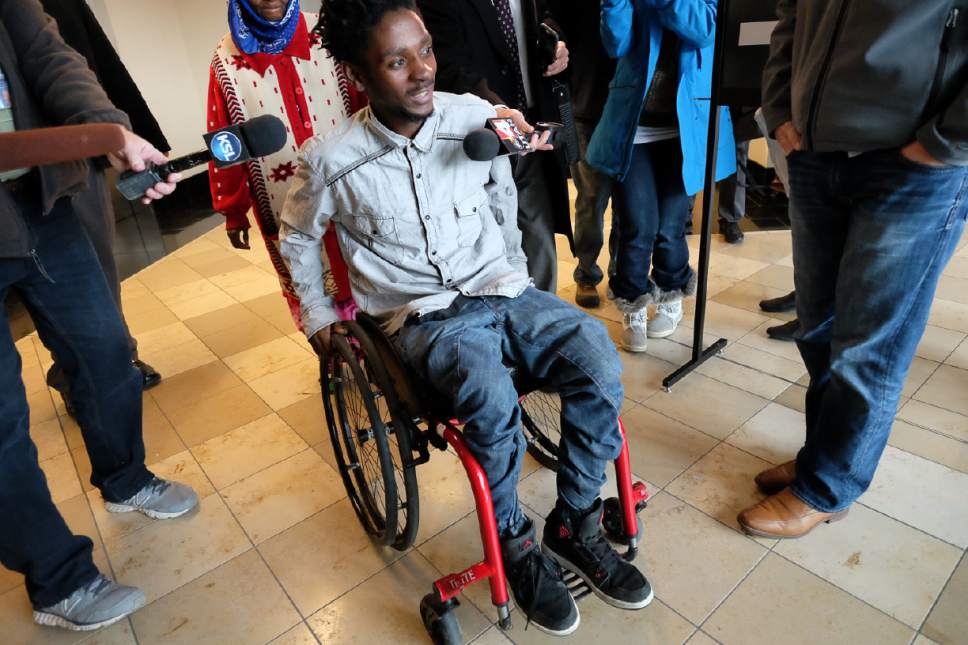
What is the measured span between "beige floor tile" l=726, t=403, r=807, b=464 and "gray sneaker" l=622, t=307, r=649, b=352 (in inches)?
20.9

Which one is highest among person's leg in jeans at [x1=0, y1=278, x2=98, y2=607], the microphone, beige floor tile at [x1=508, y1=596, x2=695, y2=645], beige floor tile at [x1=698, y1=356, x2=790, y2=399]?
the microphone

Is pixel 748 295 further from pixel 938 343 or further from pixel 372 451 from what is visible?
pixel 372 451

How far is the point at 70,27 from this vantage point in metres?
1.99

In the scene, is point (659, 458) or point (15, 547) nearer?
point (15, 547)

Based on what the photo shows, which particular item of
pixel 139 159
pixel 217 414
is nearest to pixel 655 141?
pixel 139 159

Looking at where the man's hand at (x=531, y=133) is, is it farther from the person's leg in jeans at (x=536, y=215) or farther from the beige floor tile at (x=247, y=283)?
the beige floor tile at (x=247, y=283)

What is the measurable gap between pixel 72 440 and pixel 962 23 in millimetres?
2667

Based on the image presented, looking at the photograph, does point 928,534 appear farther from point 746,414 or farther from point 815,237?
point 815,237

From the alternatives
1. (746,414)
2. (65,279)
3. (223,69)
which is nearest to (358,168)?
(223,69)

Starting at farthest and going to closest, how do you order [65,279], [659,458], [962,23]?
[659,458] → [65,279] → [962,23]

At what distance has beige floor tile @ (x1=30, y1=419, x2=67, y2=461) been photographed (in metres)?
2.10

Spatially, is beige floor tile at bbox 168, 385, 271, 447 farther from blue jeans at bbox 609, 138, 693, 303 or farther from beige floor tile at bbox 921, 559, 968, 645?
beige floor tile at bbox 921, 559, 968, 645

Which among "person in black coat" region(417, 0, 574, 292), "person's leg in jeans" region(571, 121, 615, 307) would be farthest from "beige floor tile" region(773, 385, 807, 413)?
"person's leg in jeans" region(571, 121, 615, 307)

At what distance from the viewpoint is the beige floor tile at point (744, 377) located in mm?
2004
